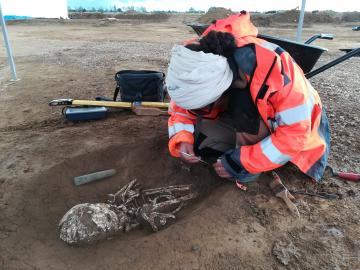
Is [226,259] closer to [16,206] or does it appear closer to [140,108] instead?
[16,206]

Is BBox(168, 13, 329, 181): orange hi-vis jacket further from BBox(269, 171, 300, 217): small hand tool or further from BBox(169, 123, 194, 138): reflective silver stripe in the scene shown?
BBox(169, 123, 194, 138): reflective silver stripe

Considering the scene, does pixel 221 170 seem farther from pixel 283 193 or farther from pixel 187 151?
pixel 283 193

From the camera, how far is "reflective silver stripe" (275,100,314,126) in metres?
2.30

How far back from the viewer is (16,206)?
2.84 metres

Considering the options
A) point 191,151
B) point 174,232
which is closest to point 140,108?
point 191,151

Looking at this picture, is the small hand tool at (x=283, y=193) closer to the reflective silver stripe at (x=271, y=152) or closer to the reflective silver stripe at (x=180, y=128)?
the reflective silver stripe at (x=271, y=152)

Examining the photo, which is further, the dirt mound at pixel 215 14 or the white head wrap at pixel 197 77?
the dirt mound at pixel 215 14

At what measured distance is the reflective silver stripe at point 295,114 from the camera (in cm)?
230

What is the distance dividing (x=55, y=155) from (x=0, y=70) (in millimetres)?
4684

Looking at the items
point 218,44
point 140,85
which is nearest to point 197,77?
point 218,44

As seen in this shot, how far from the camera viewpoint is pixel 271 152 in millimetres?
2480

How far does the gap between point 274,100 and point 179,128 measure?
0.99 m

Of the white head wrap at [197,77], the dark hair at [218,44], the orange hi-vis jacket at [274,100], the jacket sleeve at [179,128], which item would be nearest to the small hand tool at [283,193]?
the orange hi-vis jacket at [274,100]

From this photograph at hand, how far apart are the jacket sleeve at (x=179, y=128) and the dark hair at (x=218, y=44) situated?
2.81 feet
